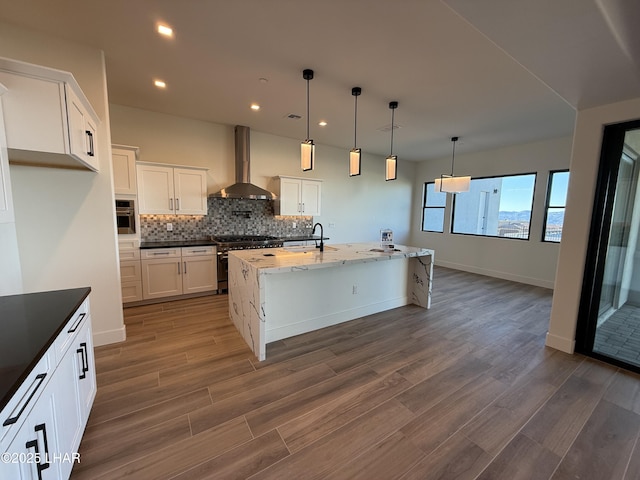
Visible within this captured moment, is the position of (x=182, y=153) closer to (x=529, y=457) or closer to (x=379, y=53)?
(x=379, y=53)

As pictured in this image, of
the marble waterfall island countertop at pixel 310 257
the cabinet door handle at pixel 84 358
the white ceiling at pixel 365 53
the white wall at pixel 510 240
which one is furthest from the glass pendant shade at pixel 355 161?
the white wall at pixel 510 240

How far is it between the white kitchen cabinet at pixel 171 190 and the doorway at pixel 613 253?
5.16 m

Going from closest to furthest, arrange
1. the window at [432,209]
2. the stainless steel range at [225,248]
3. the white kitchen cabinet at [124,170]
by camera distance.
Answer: the white kitchen cabinet at [124,170]
the stainless steel range at [225,248]
the window at [432,209]

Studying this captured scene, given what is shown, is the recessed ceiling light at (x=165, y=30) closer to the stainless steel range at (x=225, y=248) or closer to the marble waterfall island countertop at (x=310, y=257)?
the marble waterfall island countertop at (x=310, y=257)

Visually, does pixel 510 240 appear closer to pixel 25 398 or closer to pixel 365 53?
pixel 365 53

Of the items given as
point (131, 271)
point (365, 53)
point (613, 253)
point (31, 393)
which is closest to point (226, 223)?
point (131, 271)

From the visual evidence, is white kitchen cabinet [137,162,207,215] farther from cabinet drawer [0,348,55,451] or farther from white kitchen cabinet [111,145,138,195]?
cabinet drawer [0,348,55,451]

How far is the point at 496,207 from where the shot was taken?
6.18 metres

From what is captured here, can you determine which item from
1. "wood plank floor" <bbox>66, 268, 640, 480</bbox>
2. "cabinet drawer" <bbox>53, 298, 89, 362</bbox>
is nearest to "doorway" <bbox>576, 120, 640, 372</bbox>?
"wood plank floor" <bbox>66, 268, 640, 480</bbox>

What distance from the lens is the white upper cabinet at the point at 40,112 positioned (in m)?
1.76

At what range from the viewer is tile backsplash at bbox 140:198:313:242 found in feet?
14.6

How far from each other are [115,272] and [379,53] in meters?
3.50

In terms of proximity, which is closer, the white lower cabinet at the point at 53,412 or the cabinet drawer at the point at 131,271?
the white lower cabinet at the point at 53,412

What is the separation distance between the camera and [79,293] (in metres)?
1.75
